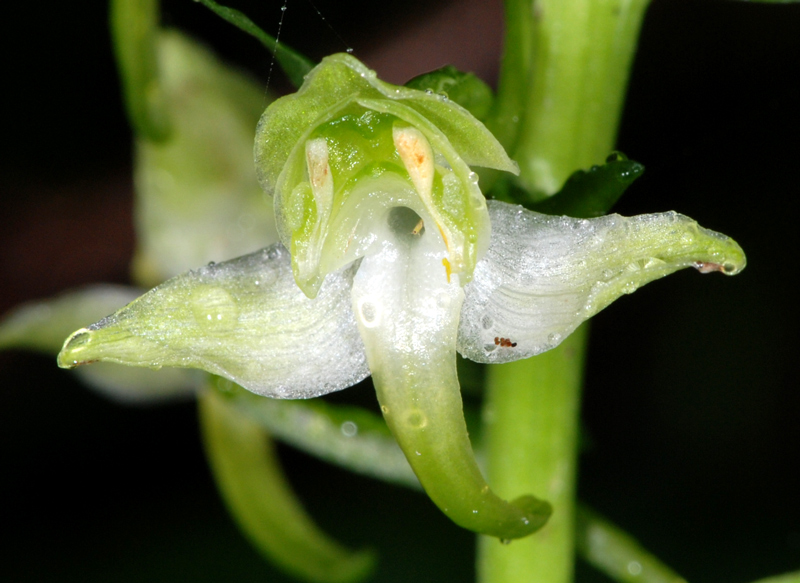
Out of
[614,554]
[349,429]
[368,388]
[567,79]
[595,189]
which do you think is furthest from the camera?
[368,388]

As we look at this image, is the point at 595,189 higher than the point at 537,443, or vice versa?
the point at 595,189

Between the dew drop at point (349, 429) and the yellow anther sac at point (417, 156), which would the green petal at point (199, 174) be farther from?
the yellow anther sac at point (417, 156)

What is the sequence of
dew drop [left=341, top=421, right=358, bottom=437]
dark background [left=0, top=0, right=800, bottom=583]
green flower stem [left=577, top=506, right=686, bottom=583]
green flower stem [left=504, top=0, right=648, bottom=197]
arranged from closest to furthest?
1. green flower stem [left=504, top=0, right=648, bottom=197]
2. green flower stem [left=577, top=506, right=686, bottom=583]
3. dew drop [left=341, top=421, right=358, bottom=437]
4. dark background [left=0, top=0, right=800, bottom=583]

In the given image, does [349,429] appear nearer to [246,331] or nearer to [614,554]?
[614,554]

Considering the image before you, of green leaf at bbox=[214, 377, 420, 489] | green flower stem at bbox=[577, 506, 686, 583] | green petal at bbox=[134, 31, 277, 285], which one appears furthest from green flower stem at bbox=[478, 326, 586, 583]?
green petal at bbox=[134, 31, 277, 285]

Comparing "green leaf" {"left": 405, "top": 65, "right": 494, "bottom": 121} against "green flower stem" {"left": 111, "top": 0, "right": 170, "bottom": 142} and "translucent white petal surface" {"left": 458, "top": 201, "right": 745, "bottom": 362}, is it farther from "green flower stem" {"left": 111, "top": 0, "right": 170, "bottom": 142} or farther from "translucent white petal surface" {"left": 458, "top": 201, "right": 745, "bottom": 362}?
"green flower stem" {"left": 111, "top": 0, "right": 170, "bottom": 142}

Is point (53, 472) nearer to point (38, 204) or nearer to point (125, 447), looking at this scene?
point (125, 447)

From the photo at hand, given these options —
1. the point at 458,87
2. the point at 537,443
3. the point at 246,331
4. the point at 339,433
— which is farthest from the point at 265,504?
the point at 458,87
